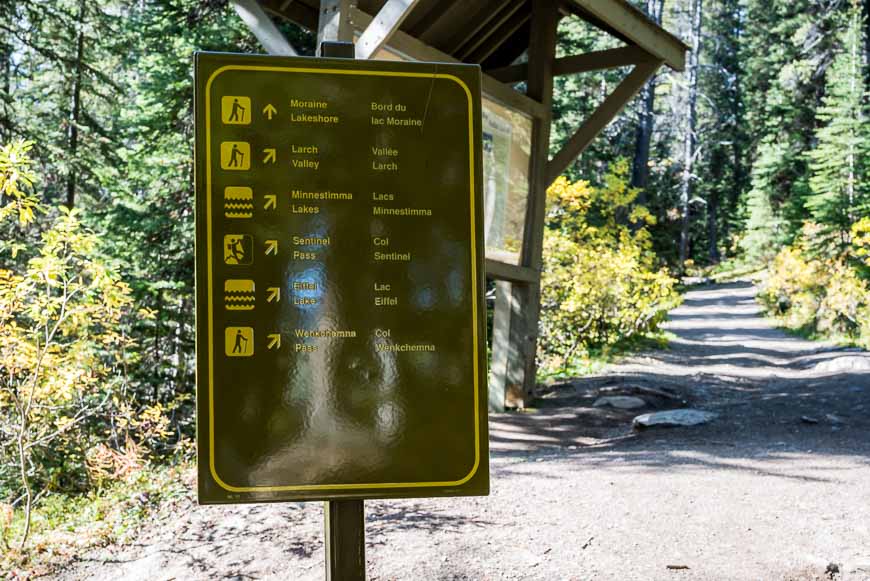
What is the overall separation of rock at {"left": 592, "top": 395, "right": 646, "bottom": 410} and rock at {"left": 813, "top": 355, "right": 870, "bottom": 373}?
343 centimetres

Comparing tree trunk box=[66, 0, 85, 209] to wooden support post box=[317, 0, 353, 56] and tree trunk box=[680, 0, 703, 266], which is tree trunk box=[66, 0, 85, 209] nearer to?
wooden support post box=[317, 0, 353, 56]

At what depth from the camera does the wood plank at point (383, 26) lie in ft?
18.6

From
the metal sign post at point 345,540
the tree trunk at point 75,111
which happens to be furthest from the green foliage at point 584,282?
the metal sign post at point 345,540

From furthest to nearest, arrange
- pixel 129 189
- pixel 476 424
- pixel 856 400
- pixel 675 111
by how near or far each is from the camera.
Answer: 1. pixel 675 111
2. pixel 129 189
3. pixel 856 400
4. pixel 476 424

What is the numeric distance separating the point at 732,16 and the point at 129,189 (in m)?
43.0

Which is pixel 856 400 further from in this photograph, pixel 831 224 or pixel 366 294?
pixel 831 224

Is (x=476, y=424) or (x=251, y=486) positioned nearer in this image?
(x=251, y=486)

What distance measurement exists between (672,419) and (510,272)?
2209 mm

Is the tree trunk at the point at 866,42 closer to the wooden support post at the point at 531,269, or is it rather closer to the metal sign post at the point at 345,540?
the wooden support post at the point at 531,269

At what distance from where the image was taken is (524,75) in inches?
384

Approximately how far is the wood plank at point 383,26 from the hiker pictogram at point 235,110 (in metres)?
3.31

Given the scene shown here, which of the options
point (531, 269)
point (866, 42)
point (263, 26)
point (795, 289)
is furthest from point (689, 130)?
point (263, 26)

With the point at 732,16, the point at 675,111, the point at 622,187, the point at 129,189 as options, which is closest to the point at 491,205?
A: the point at 129,189

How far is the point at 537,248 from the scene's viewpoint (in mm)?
9344
